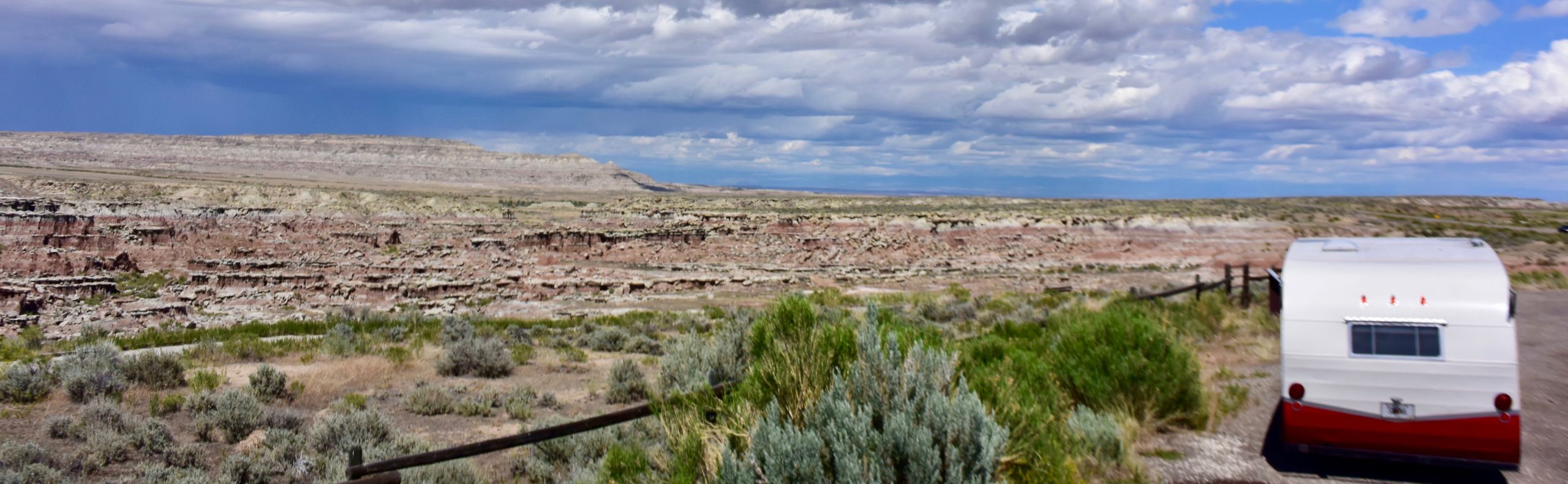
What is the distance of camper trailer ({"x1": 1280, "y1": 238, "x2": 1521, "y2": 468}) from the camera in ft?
21.4

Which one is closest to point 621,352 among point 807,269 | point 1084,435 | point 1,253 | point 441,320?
point 441,320

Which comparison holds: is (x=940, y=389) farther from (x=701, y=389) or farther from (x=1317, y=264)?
(x=1317, y=264)

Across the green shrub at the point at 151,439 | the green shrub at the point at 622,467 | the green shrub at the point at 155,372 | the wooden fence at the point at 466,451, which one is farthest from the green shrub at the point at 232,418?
the green shrub at the point at 622,467

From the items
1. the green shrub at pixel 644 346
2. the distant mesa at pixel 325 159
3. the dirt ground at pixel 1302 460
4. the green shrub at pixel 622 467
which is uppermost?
the distant mesa at pixel 325 159

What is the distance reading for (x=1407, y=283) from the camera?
6.86 meters

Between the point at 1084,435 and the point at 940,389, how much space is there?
3.04 metres

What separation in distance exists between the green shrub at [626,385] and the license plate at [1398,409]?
8187 mm

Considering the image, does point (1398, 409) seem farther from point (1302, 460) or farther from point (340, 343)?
point (340, 343)

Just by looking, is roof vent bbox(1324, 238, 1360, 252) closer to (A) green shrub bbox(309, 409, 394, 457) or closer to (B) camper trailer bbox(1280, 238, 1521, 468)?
(B) camper trailer bbox(1280, 238, 1521, 468)

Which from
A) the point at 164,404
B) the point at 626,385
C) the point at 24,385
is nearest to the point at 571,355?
the point at 626,385

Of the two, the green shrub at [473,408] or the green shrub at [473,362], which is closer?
the green shrub at [473,408]

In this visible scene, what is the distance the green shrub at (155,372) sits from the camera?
36.6 ft

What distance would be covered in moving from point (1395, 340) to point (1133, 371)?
2.48 m

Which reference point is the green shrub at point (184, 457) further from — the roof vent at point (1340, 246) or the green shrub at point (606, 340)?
the roof vent at point (1340, 246)
